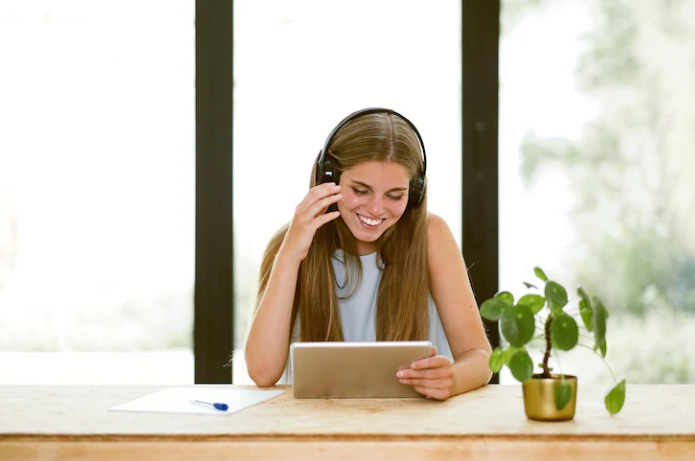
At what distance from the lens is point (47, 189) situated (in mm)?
2748

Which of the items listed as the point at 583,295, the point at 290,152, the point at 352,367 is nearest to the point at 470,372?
the point at 352,367

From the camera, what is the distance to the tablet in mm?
1298

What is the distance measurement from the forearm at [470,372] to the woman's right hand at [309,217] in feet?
1.50

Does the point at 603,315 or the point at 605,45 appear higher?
the point at 605,45

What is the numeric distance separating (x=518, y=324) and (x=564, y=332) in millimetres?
73

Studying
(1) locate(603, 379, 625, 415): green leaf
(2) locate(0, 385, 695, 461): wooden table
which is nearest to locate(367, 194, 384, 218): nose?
(2) locate(0, 385, 695, 461): wooden table

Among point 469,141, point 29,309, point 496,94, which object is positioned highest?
point 496,94

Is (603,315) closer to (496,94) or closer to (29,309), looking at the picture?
(496,94)

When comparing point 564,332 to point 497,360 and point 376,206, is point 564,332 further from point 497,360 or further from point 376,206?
point 376,206

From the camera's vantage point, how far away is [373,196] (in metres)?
1.73

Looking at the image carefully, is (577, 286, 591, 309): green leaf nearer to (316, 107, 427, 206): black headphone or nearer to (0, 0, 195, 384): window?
(316, 107, 427, 206): black headphone

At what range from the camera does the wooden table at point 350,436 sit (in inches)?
40.5

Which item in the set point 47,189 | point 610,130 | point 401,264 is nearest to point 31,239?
point 47,189

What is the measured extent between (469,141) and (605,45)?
66cm
